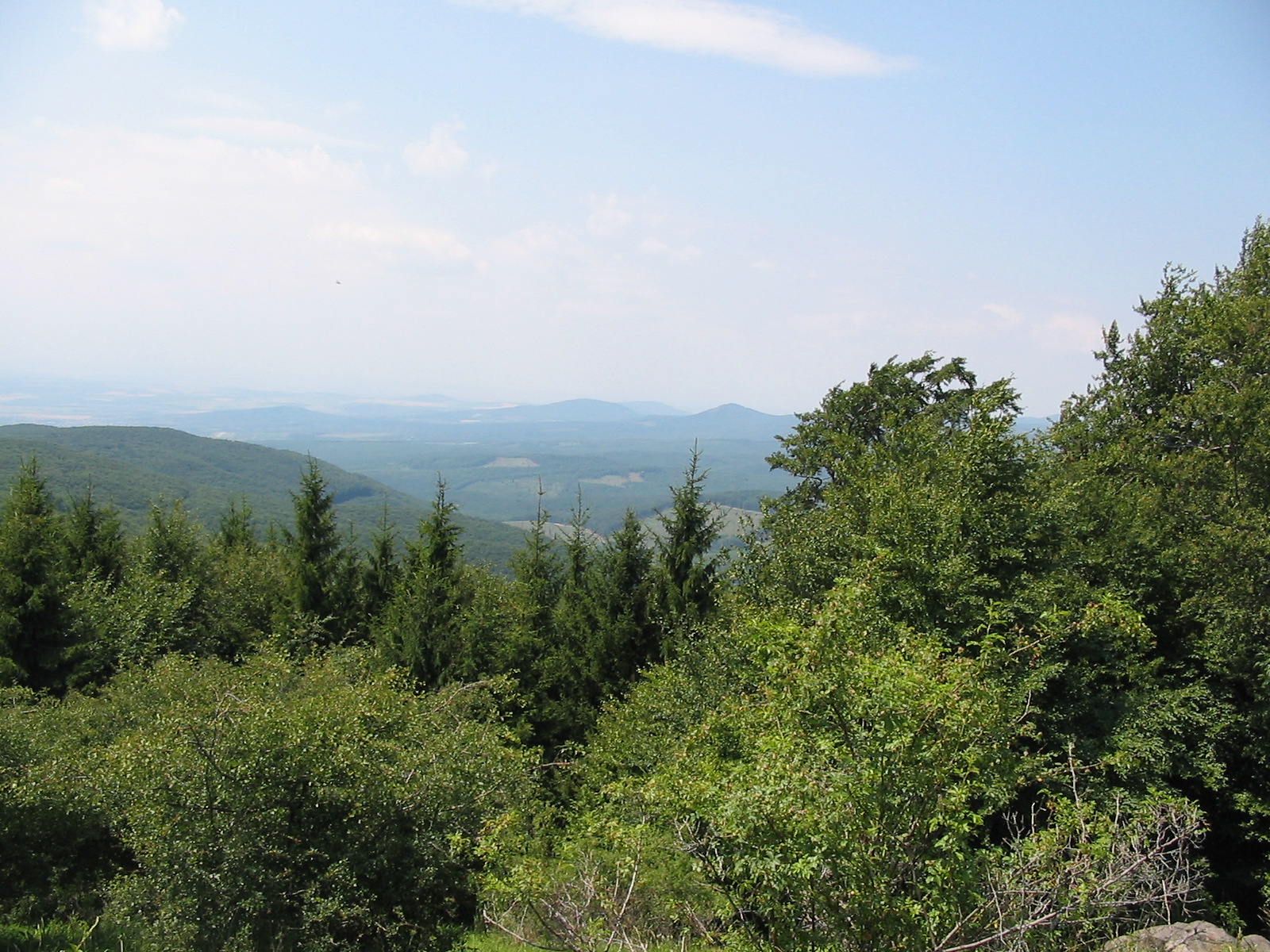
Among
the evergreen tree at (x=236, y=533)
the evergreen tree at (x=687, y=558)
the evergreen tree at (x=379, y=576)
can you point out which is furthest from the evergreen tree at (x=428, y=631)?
the evergreen tree at (x=236, y=533)

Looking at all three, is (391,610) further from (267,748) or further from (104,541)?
(267,748)

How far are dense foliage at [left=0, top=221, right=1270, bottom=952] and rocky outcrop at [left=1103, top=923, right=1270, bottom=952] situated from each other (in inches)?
10.3

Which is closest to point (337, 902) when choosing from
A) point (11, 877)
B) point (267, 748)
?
point (267, 748)

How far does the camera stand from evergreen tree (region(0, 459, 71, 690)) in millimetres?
24141

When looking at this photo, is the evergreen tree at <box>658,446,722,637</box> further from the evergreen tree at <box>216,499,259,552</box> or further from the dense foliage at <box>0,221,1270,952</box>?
the evergreen tree at <box>216,499,259,552</box>

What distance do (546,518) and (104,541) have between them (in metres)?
18.4

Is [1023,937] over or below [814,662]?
below

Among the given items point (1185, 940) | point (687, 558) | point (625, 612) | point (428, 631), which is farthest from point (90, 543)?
point (1185, 940)

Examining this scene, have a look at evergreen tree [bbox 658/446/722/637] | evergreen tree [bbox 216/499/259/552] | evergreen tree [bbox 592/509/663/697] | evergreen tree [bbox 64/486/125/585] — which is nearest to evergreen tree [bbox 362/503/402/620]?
evergreen tree [bbox 64/486/125/585]

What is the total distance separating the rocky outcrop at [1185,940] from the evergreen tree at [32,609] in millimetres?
28235

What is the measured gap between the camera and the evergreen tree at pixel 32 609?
950 inches

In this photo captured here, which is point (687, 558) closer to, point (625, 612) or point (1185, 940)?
point (625, 612)

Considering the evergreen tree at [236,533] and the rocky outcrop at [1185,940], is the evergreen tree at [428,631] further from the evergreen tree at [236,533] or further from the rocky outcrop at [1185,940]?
the rocky outcrop at [1185,940]

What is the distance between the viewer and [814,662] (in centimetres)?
860
